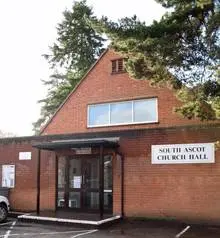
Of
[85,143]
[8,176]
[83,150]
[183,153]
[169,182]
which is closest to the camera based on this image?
[183,153]

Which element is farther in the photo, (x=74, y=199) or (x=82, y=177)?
(x=74, y=199)

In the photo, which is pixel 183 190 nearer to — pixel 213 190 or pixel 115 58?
pixel 213 190

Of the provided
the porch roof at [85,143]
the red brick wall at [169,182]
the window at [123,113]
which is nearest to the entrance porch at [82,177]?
the porch roof at [85,143]

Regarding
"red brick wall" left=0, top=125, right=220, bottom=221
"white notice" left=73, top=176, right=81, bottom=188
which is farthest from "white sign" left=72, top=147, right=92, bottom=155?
"red brick wall" left=0, top=125, right=220, bottom=221

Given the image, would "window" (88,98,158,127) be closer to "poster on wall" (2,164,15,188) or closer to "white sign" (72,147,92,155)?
"white sign" (72,147,92,155)

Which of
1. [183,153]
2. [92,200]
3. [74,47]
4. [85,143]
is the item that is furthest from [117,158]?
[74,47]

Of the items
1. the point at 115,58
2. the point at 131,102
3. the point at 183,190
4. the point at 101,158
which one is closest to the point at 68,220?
the point at 101,158

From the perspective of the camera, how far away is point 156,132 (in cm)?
1689

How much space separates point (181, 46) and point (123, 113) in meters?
7.49

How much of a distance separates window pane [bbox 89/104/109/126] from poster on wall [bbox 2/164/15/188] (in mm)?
4233

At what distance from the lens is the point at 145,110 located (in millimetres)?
20078

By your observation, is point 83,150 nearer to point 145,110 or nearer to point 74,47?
point 145,110

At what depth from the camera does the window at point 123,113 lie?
1989 centimetres

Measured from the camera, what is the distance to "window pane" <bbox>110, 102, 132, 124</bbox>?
2024 centimetres
